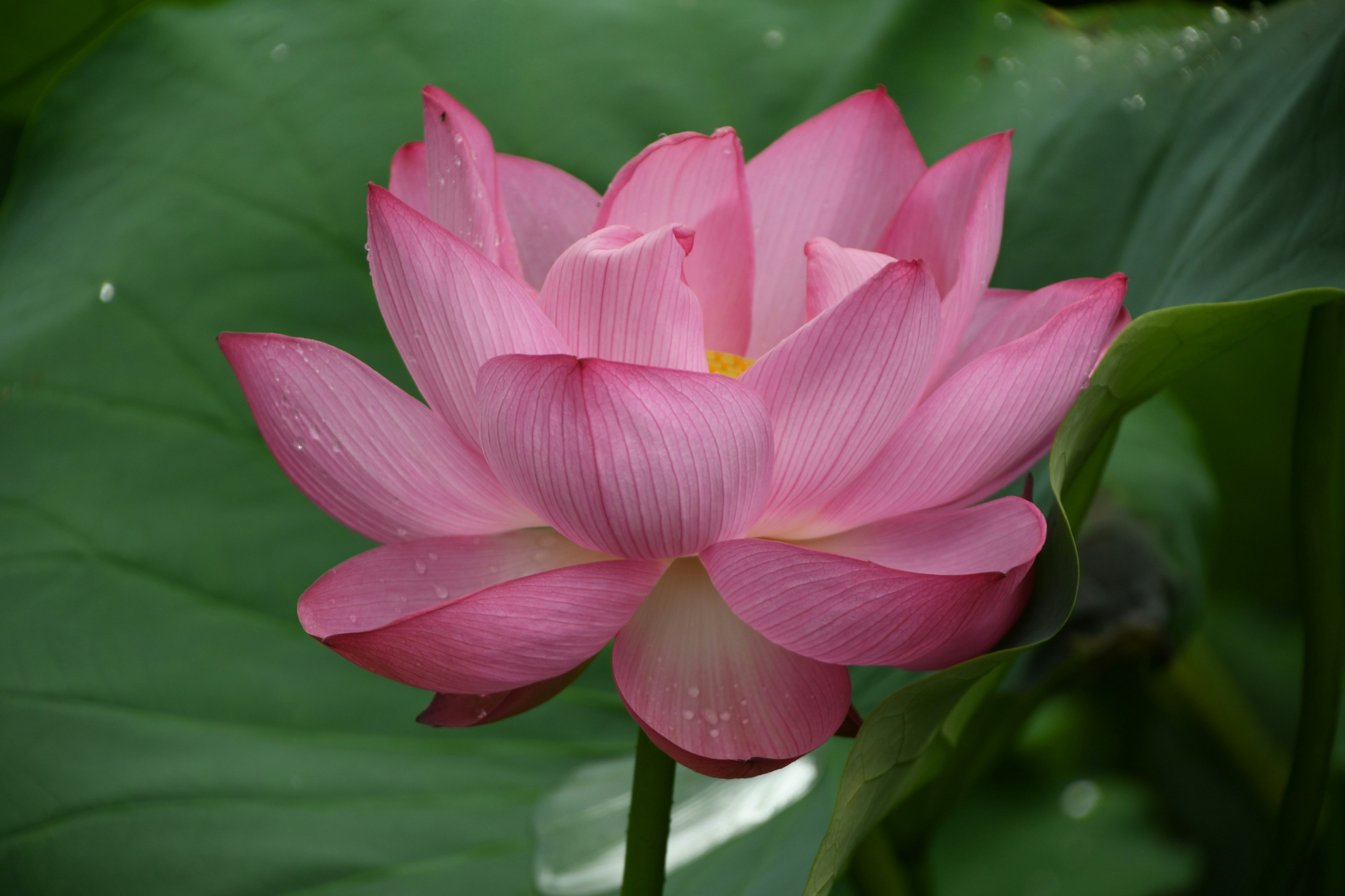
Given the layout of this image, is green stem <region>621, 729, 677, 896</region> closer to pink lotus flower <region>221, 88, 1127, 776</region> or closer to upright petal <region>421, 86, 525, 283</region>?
pink lotus flower <region>221, 88, 1127, 776</region>

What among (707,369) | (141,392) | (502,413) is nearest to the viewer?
(502,413)

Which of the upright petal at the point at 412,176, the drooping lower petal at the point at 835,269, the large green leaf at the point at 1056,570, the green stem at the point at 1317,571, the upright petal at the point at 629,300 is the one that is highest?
the upright petal at the point at 412,176

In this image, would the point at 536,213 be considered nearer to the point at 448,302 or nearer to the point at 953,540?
the point at 448,302

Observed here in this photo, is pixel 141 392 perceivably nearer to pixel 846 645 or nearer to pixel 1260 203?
pixel 846 645

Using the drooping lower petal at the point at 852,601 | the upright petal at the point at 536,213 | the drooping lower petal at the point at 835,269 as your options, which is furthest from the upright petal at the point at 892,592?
the upright petal at the point at 536,213

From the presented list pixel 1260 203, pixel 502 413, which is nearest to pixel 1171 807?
pixel 1260 203

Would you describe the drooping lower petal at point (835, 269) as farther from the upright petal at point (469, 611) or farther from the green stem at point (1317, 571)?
the green stem at point (1317, 571)
